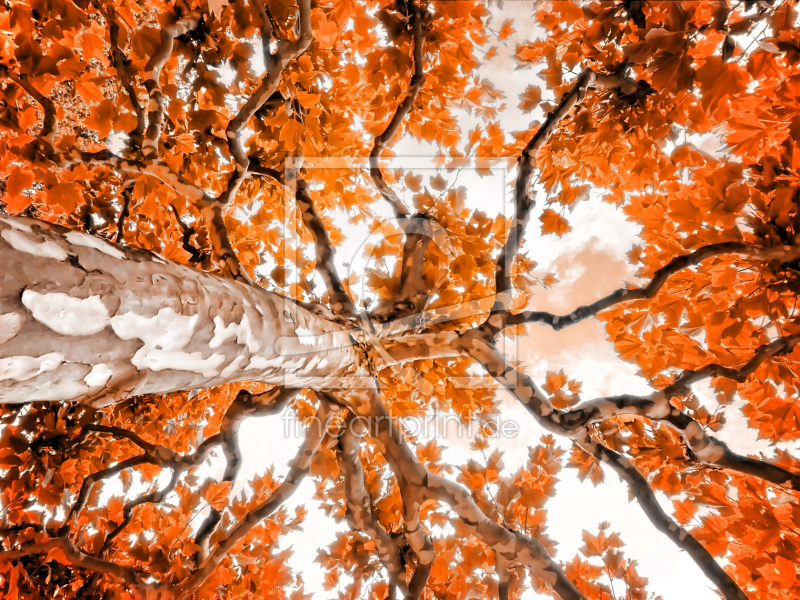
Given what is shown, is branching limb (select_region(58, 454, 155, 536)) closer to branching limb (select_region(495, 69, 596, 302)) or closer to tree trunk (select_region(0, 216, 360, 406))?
tree trunk (select_region(0, 216, 360, 406))

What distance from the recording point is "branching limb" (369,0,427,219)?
5.00 feet

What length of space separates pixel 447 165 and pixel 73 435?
2896 mm

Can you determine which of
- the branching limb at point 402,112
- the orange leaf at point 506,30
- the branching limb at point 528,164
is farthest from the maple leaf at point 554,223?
the orange leaf at point 506,30

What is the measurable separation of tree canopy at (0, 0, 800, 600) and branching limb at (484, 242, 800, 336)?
1cm

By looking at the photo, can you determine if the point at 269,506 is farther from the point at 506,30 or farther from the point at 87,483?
the point at 506,30

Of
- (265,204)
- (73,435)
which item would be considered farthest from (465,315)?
(73,435)

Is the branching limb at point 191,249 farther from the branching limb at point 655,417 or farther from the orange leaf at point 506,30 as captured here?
the orange leaf at point 506,30

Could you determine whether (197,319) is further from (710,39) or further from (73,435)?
(73,435)

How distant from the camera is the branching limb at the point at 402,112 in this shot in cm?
152

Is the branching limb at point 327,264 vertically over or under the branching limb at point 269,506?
over

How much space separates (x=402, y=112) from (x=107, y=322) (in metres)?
1.64

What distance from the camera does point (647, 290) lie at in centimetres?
142

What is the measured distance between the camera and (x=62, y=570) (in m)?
1.78

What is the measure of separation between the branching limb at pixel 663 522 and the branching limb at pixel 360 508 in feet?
3.55
